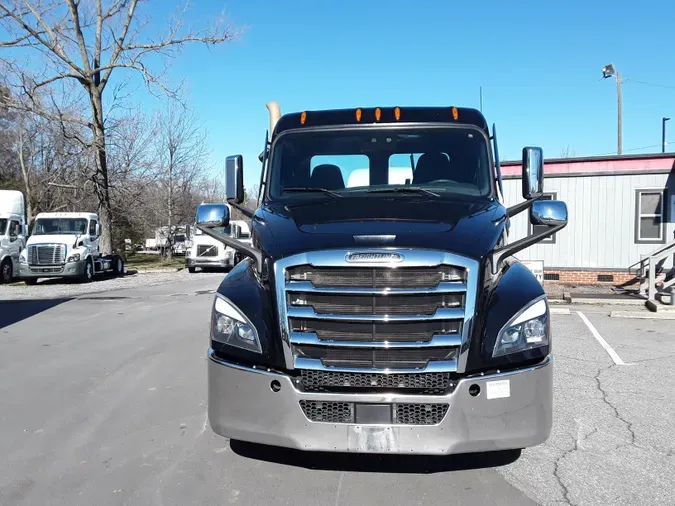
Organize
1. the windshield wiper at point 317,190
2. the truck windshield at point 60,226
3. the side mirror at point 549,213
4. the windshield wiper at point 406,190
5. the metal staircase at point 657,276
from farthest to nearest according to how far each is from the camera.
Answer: the truck windshield at point 60,226, the metal staircase at point 657,276, the windshield wiper at point 317,190, the windshield wiper at point 406,190, the side mirror at point 549,213

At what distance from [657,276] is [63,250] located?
18.2 meters

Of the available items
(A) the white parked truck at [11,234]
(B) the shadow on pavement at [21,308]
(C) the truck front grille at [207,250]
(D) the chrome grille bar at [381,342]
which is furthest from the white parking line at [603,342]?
(A) the white parked truck at [11,234]

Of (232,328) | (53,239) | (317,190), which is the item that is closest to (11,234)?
(53,239)

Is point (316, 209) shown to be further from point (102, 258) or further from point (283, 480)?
point (102, 258)

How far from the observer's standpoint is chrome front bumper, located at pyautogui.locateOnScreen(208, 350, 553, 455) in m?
3.25

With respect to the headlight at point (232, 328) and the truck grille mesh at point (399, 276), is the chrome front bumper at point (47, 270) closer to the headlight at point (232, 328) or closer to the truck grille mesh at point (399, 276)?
the headlight at point (232, 328)

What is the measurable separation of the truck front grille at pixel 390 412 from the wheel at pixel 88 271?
63.3 feet

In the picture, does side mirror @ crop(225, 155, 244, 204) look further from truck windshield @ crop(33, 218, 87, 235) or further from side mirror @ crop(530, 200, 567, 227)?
truck windshield @ crop(33, 218, 87, 235)

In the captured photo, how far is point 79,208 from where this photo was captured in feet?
110

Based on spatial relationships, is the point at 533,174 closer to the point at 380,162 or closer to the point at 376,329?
the point at 380,162

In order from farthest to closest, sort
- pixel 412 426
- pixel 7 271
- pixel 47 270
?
pixel 7 271, pixel 47 270, pixel 412 426

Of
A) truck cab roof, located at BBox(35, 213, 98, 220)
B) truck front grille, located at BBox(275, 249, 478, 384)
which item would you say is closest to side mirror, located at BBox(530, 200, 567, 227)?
truck front grille, located at BBox(275, 249, 478, 384)

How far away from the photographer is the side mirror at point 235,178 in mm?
5266

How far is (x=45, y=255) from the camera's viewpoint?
19828 mm
